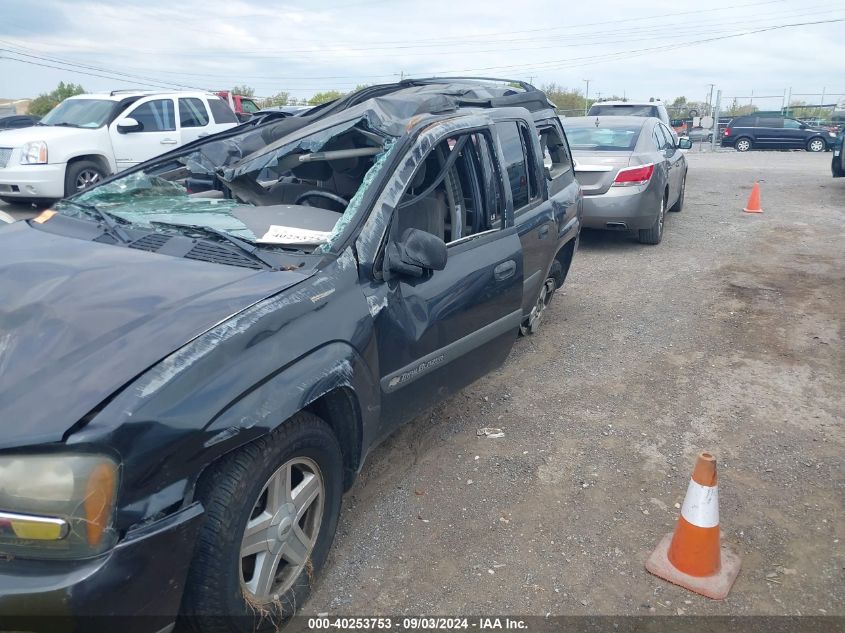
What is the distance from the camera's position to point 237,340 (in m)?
2.29

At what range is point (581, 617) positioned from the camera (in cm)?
273

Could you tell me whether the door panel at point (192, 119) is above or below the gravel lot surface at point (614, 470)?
above

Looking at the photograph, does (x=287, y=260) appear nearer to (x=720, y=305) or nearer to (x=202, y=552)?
(x=202, y=552)

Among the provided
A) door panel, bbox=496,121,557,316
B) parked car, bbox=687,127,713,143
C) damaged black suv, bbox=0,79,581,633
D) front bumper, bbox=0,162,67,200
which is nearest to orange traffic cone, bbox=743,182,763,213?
parked car, bbox=687,127,713,143

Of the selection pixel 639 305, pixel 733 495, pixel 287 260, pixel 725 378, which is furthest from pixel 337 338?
pixel 639 305

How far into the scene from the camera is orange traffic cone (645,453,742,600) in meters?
2.88

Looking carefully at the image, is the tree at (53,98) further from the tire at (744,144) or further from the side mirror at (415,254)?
the side mirror at (415,254)

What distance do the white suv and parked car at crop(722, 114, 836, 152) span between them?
23.4 m

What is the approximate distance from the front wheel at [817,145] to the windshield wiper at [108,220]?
3083cm

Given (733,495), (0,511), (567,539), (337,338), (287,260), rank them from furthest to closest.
Result: (733,495) → (567,539) → (287,260) → (337,338) → (0,511)

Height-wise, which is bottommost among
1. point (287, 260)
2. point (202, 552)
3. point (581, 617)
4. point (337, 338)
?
point (581, 617)

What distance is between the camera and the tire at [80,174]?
10.1 metres

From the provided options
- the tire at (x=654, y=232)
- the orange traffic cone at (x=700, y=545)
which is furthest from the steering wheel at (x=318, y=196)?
the tire at (x=654, y=232)

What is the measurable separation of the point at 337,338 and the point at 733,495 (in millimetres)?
2266
